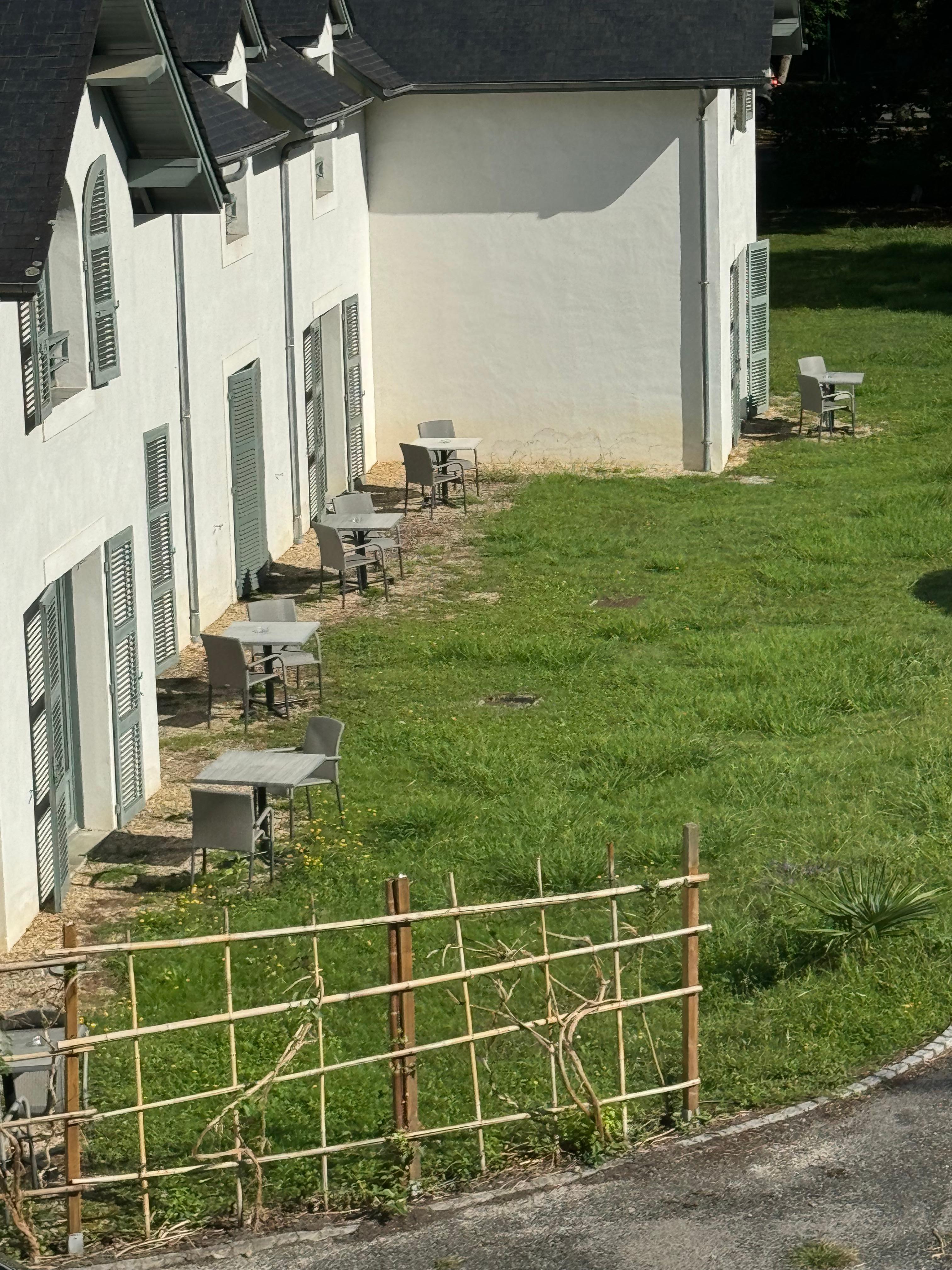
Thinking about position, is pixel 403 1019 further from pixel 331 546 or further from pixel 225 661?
pixel 331 546

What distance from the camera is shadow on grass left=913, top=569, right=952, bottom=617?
55.4 ft

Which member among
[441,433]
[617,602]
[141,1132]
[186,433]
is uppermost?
[186,433]

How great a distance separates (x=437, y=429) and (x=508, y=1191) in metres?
15.1

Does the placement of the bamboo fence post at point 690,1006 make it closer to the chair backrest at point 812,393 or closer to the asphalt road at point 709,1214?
the asphalt road at point 709,1214

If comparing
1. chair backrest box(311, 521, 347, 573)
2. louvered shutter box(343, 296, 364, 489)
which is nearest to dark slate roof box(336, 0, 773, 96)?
louvered shutter box(343, 296, 364, 489)

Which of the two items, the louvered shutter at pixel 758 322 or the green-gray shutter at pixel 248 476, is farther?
the louvered shutter at pixel 758 322

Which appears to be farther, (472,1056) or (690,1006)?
(690,1006)

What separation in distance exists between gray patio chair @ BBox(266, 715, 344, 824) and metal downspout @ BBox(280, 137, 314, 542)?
24.2 feet

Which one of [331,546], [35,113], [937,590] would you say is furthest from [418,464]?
[35,113]

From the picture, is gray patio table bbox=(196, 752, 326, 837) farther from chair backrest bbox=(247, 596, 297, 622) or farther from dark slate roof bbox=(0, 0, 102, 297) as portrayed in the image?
dark slate roof bbox=(0, 0, 102, 297)

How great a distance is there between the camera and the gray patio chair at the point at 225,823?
36.9 feet

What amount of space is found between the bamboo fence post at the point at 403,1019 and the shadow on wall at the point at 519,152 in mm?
15725

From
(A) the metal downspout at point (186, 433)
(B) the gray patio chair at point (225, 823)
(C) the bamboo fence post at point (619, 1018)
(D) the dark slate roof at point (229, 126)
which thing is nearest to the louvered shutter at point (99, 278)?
(B) the gray patio chair at point (225, 823)

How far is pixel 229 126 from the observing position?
1683 cm
